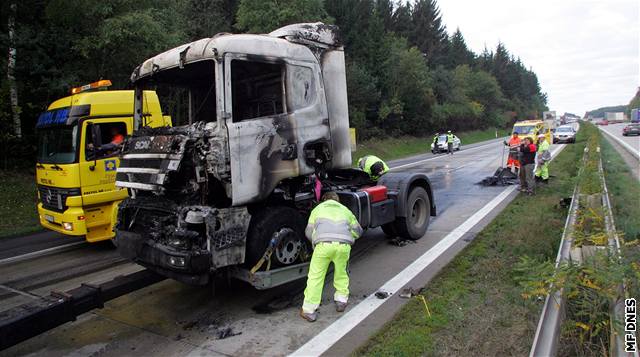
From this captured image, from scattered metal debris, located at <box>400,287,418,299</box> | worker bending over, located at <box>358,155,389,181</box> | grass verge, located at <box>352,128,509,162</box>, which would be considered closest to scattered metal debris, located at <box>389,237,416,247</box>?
worker bending over, located at <box>358,155,389,181</box>

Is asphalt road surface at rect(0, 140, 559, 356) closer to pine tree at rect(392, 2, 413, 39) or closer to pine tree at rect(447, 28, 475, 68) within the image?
pine tree at rect(392, 2, 413, 39)

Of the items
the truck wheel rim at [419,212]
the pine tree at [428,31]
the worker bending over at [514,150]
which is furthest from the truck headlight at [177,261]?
the pine tree at [428,31]

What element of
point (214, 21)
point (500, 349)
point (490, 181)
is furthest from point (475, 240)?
point (214, 21)

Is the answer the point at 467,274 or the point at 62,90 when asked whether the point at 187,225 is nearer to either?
the point at 467,274

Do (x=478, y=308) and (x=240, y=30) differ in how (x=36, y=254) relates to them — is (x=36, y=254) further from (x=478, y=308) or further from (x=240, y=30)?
(x=240, y=30)

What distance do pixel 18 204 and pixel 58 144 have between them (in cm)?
576

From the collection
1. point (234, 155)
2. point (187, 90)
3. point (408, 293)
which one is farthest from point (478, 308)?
point (187, 90)

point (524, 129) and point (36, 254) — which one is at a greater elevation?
point (524, 129)

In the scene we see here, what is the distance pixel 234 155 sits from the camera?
4359 millimetres

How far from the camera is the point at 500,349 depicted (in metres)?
3.71

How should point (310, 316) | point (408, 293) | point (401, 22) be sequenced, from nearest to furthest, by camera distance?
point (310, 316) < point (408, 293) < point (401, 22)

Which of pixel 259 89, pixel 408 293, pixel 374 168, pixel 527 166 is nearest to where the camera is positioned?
pixel 408 293

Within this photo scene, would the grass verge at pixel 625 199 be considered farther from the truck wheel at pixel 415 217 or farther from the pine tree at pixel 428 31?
the pine tree at pixel 428 31

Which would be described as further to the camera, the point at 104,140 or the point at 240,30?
the point at 240,30
